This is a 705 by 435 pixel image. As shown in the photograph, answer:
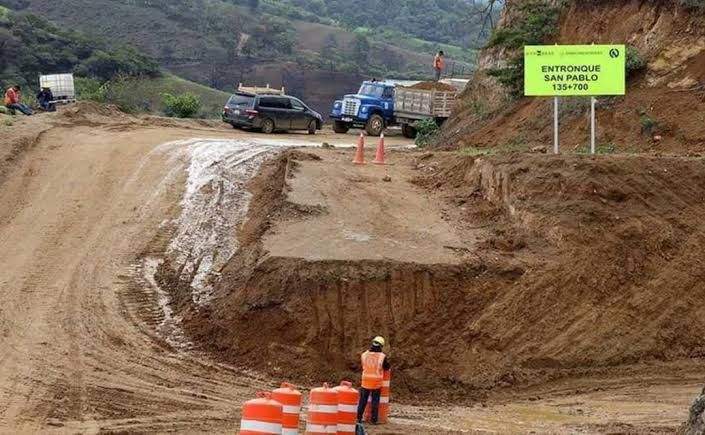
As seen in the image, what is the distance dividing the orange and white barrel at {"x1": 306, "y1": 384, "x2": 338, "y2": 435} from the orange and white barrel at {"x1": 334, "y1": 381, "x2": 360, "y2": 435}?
8.0 inches

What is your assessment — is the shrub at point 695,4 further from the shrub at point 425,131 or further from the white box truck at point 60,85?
the white box truck at point 60,85

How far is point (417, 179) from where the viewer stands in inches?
862

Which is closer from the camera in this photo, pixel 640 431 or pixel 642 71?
pixel 640 431

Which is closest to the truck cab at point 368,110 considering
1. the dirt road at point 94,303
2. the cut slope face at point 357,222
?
the dirt road at point 94,303

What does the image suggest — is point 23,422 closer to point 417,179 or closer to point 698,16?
point 417,179

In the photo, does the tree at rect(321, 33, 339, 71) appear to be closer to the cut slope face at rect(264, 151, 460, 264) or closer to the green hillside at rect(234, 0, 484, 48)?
the green hillside at rect(234, 0, 484, 48)

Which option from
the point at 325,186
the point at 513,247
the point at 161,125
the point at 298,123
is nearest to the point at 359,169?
the point at 325,186

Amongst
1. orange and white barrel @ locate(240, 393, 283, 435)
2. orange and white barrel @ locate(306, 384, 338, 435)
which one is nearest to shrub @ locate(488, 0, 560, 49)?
orange and white barrel @ locate(306, 384, 338, 435)

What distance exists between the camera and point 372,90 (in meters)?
40.3

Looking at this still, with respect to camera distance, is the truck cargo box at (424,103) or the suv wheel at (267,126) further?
the truck cargo box at (424,103)

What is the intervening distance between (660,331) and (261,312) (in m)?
5.75

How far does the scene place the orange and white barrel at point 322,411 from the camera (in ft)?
34.7

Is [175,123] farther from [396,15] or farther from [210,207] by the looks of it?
[396,15]

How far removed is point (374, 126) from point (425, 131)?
13.1 ft
